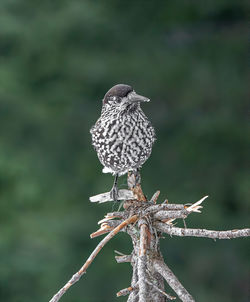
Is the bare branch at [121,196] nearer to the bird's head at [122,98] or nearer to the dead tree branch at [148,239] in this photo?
the dead tree branch at [148,239]

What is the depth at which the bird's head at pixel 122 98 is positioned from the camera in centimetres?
307

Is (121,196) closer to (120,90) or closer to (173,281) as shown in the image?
(120,90)

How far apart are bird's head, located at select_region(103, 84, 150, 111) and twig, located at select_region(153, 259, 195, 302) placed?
2.81 feet

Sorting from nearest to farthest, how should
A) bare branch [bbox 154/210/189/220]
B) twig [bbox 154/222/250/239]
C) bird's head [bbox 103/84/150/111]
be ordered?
twig [bbox 154/222/250/239] → bare branch [bbox 154/210/189/220] → bird's head [bbox 103/84/150/111]

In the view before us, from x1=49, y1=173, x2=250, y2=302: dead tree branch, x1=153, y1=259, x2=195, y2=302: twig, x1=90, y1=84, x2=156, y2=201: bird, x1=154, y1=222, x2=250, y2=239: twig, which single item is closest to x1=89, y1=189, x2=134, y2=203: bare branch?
x1=49, y1=173, x2=250, y2=302: dead tree branch

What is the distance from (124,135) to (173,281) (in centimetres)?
115

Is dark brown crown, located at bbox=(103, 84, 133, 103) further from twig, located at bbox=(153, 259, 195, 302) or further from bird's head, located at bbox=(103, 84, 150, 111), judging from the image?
twig, located at bbox=(153, 259, 195, 302)

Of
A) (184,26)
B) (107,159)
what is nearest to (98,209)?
(184,26)

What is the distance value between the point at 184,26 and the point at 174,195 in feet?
9.94

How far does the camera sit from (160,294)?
2559mm

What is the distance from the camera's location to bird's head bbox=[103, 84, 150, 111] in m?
3.07

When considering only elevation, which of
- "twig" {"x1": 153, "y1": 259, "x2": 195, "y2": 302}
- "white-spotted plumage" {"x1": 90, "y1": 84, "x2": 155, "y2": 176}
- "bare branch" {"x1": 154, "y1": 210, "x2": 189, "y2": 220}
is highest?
"white-spotted plumage" {"x1": 90, "y1": 84, "x2": 155, "y2": 176}

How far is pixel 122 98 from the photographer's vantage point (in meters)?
3.14

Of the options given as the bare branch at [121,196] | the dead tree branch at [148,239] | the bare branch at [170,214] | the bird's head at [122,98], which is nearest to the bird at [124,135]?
the bird's head at [122,98]
